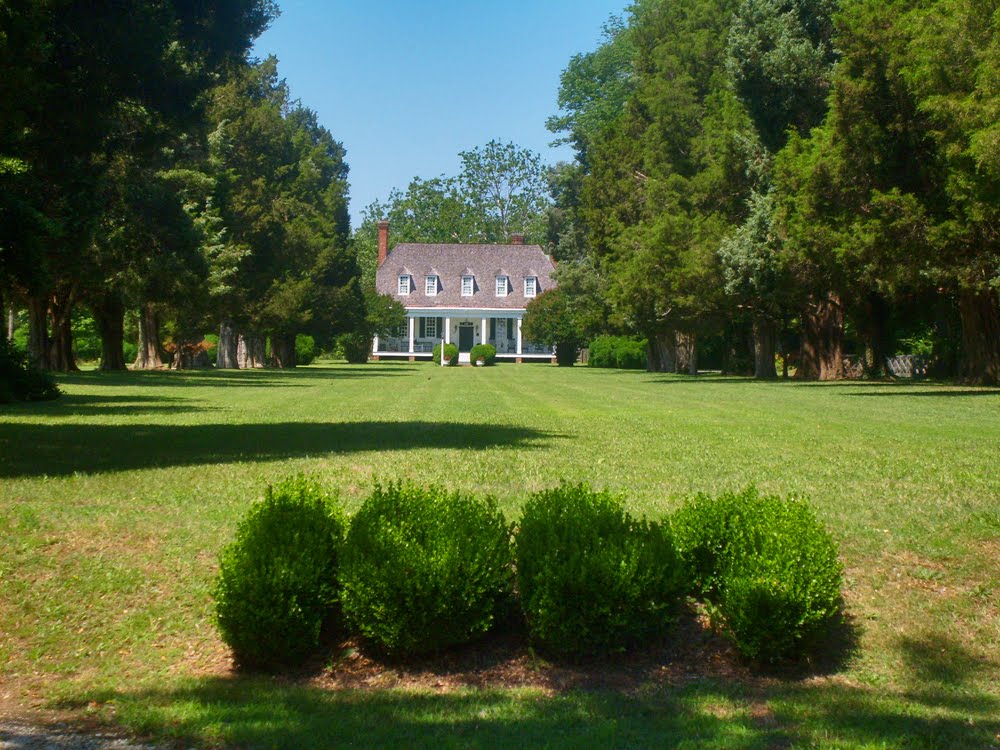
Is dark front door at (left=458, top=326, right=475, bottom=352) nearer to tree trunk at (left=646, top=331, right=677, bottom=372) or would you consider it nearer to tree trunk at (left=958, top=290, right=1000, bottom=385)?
tree trunk at (left=646, top=331, right=677, bottom=372)

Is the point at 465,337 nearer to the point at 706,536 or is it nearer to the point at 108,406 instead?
the point at 108,406

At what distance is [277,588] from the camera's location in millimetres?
7133

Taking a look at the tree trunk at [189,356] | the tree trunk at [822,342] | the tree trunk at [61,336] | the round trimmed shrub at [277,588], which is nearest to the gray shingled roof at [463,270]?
the tree trunk at [189,356]

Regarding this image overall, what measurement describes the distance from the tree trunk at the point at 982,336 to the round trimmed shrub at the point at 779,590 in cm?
2845

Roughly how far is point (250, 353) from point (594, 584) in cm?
6339

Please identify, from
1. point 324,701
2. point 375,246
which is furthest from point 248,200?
point 375,246

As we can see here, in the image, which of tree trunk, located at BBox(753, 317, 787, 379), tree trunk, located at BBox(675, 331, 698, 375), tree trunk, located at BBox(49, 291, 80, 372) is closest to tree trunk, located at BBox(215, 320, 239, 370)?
tree trunk, located at BBox(49, 291, 80, 372)

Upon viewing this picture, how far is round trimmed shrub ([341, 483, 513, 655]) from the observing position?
23.2 feet

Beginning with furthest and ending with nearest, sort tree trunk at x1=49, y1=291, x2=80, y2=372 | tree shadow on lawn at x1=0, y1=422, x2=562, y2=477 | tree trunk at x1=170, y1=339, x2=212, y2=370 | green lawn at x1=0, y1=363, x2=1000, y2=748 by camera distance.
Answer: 1. tree trunk at x1=170, y1=339, x2=212, y2=370
2. tree trunk at x1=49, y1=291, x2=80, y2=372
3. tree shadow on lawn at x1=0, y1=422, x2=562, y2=477
4. green lawn at x1=0, y1=363, x2=1000, y2=748

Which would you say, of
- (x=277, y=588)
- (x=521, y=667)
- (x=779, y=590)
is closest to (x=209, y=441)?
(x=277, y=588)

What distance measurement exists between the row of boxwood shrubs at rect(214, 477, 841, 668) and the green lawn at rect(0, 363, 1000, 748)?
37 cm

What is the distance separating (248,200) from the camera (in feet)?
171

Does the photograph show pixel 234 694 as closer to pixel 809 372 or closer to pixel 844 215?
pixel 844 215

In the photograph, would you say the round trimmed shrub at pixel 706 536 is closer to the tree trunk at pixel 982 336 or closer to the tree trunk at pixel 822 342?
the tree trunk at pixel 982 336
